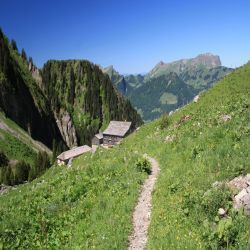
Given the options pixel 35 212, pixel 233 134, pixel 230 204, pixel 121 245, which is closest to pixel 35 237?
pixel 35 212

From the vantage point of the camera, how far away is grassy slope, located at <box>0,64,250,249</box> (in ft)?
48.1

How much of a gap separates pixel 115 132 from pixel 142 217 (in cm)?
10820

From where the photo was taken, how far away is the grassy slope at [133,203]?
1467 cm

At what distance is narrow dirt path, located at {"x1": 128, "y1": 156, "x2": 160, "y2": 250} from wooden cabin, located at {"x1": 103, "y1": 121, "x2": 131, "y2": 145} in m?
99.1

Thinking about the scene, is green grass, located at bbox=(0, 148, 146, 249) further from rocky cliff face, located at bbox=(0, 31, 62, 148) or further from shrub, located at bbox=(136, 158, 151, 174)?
rocky cliff face, located at bbox=(0, 31, 62, 148)

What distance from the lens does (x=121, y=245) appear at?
1483 cm

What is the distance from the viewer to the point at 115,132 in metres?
126

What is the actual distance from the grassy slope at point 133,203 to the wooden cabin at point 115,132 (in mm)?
94590

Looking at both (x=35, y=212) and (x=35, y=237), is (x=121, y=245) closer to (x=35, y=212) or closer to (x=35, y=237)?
(x=35, y=237)

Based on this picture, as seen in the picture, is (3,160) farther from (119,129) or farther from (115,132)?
(119,129)

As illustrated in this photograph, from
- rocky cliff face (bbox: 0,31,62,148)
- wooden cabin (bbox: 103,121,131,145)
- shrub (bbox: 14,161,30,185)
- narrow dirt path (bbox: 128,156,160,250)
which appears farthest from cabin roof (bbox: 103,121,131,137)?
narrow dirt path (bbox: 128,156,160,250)

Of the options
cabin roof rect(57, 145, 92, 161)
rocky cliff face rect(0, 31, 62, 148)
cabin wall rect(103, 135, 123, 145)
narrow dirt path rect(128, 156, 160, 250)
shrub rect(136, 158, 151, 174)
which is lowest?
narrow dirt path rect(128, 156, 160, 250)

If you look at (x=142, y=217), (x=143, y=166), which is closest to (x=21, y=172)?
(x=143, y=166)

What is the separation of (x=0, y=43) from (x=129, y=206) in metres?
173
